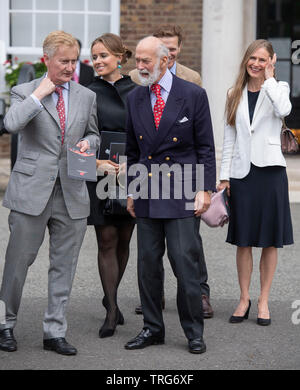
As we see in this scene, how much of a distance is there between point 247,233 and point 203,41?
662 centimetres

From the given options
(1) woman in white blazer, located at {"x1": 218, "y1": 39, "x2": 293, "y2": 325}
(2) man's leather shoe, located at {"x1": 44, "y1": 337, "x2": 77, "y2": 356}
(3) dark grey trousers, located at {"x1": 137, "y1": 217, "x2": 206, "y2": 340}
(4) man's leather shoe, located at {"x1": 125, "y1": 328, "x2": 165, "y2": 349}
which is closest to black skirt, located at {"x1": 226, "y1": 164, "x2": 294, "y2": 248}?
(1) woman in white blazer, located at {"x1": 218, "y1": 39, "x2": 293, "y2": 325}

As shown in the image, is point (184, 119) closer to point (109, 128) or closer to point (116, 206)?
point (109, 128)

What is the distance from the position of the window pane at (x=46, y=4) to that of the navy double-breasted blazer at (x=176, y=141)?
27.4 ft

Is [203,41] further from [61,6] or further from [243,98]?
[243,98]

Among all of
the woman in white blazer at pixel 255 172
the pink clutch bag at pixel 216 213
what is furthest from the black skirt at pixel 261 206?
the pink clutch bag at pixel 216 213

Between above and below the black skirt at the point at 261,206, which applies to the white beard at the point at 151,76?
above

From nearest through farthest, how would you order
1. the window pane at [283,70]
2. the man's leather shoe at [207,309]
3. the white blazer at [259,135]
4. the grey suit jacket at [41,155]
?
the grey suit jacket at [41,155], the white blazer at [259,135], the man's leather shoe at [207,309], the window pane at [283,70]

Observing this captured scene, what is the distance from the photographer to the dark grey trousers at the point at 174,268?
5.21 m

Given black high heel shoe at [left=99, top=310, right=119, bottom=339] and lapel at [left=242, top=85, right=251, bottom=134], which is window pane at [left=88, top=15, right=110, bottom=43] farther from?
black high heel shoe at [left=99, top=310, right=119, bottom=339]

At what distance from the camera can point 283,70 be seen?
1495cm

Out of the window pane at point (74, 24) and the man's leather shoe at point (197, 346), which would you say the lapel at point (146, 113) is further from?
the window pane at point (74, 24)

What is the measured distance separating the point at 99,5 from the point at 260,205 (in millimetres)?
8032

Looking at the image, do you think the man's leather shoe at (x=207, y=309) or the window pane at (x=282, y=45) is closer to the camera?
the man's leather shoe at (x=207, y=309)

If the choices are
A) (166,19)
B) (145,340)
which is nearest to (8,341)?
(145,340)
